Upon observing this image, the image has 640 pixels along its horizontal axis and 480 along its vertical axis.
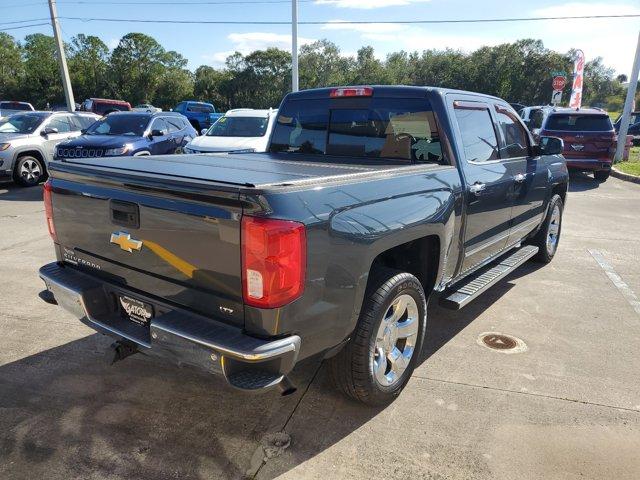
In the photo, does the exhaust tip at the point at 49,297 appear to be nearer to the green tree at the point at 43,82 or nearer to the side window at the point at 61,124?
the side window at the point at 61,124

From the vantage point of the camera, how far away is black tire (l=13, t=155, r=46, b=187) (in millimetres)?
10838

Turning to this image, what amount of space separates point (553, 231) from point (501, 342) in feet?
9.02

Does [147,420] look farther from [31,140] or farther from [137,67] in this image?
[137,67]

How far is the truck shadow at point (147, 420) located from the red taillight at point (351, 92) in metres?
2.16

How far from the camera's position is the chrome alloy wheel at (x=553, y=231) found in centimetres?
593

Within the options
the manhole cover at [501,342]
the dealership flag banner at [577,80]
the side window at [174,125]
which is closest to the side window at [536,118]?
the dealership flag banner at [577,80]

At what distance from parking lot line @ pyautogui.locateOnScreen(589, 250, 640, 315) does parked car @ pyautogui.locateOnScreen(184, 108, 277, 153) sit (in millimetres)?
6743

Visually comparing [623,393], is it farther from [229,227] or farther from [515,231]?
[229,227]

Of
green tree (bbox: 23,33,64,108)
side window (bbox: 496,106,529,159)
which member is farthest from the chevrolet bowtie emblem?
green tree (bbox: 23,33,64,108)

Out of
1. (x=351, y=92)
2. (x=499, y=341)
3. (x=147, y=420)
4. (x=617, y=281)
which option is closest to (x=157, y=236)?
(x=147, y=420)

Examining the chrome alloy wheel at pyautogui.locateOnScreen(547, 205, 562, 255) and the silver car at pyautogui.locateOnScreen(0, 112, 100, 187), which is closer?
the chrome alloy wheel at pyautogui.locateOnScreen(547, 205, 562, 255)

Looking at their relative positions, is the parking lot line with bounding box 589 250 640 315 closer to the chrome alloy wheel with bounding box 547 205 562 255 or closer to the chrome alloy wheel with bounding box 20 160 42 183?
the chrome alloy wheel with bounding box 547 205 562 255

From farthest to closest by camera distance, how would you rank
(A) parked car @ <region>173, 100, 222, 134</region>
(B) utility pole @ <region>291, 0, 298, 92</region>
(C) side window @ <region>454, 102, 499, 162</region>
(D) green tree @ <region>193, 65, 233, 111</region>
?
(D) green tree @ <region>193, 65, 233, 111</region>
(A) parked car @ <region>173, 100, 222, 134</region>
(B) utility pole @ <region>291, 0, 298, 92</region>
(C) side window @ <region>454, 102, 499, 162</region>

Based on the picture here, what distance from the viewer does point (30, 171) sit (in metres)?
11.1
